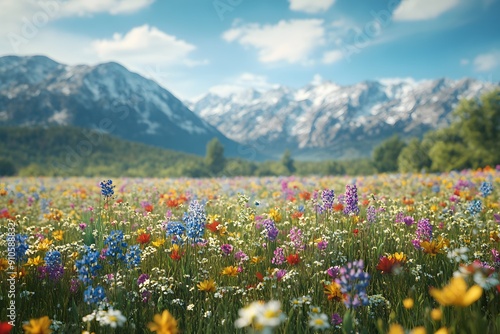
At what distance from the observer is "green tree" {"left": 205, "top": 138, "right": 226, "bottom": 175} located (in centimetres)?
8156

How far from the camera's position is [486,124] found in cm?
5006

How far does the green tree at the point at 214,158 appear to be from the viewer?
81562 millimetres

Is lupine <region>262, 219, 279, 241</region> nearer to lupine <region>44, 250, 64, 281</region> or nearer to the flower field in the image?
the flower field

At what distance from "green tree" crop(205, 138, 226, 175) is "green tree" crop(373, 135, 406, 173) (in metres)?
39.2

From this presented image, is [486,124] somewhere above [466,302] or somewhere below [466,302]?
above

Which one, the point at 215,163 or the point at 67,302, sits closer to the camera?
the point at 67,302

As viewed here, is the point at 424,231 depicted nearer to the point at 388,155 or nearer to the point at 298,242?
the point at 298,242

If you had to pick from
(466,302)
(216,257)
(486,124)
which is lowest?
(216,257)

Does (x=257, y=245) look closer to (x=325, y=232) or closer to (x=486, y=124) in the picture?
(x=325, y=232)

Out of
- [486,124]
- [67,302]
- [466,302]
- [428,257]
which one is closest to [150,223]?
[67,302]

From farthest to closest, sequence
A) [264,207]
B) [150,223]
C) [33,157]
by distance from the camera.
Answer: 1. [33,157]
2. [264,207]
3. [150,223]

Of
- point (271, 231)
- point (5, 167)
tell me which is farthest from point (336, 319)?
point (5, 167)

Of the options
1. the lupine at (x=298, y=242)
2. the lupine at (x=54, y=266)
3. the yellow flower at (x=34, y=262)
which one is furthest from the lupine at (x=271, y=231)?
the yellow flower at (x=34, y=262)

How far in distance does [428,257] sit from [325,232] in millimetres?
1330
